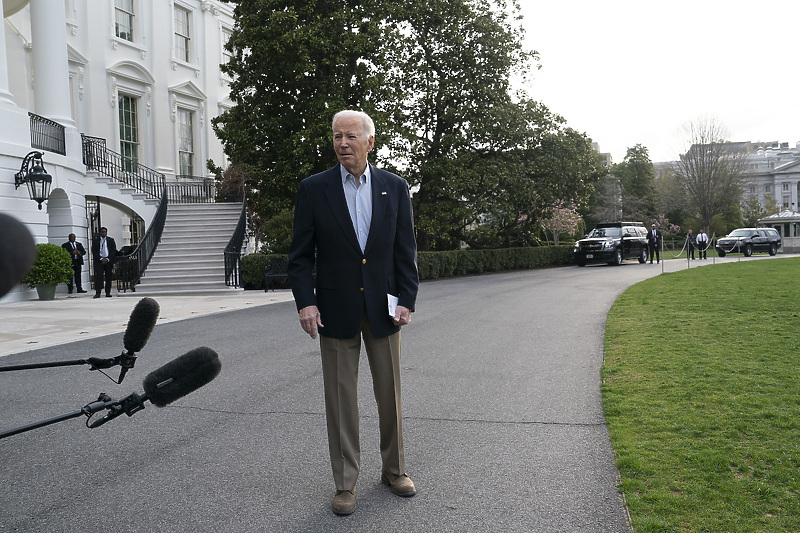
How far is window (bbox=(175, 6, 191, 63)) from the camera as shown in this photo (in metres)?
30.3

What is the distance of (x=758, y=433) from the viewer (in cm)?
457

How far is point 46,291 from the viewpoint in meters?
17.6

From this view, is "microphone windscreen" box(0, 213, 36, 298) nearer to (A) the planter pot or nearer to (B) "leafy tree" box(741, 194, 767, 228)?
(A) the planter pot

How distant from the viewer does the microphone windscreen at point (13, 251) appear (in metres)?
1.10

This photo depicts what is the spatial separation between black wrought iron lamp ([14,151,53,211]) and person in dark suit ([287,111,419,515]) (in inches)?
644

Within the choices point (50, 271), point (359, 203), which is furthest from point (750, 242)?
point (359, 203)

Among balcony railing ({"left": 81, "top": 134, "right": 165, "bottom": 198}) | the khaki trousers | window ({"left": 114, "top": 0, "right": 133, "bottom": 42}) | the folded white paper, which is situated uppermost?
window ({"left": 114, "top": 0, "right": 133, "bottom": 42})

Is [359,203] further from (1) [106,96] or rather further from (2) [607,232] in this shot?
(2) [607,232]

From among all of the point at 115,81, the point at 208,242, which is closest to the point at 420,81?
the point at 208,242

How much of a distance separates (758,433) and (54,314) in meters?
13.5

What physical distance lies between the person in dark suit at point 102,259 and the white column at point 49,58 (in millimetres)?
4128

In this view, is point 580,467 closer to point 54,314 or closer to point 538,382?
point 538,382

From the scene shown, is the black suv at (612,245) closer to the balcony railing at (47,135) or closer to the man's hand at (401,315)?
the balcony railing at (47,135)

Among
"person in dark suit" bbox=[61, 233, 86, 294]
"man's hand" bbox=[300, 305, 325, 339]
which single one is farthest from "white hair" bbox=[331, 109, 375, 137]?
"person in dark suit" bbox=[61, 233, 86, 294]
